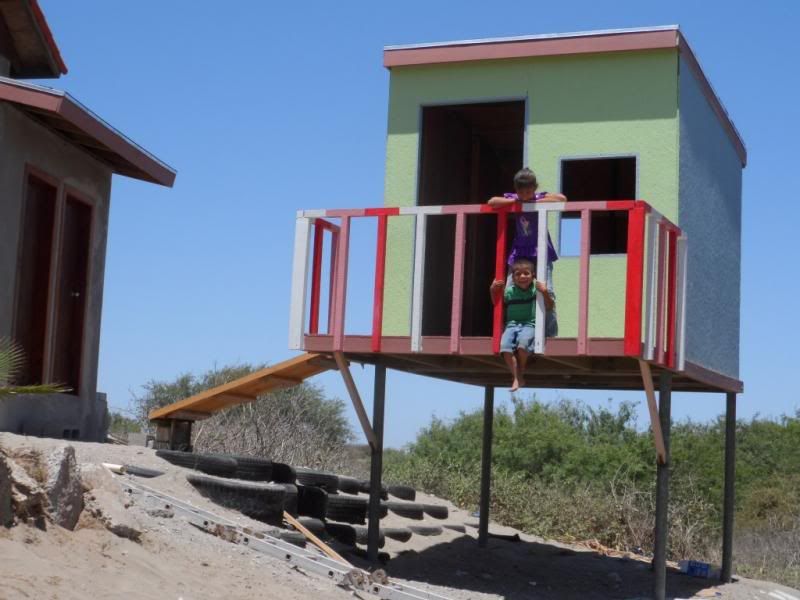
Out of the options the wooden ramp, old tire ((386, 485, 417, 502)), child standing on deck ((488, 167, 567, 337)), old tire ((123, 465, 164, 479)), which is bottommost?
old tire ((386, 485, 417, 502))

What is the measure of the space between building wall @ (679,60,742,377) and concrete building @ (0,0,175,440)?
6299 millimetres

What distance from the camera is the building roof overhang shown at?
12484 mm

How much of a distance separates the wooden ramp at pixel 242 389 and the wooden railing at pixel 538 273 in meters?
1.84

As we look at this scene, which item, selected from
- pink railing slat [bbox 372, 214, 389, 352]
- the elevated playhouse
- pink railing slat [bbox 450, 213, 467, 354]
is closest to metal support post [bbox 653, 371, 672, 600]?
the elevated playhouse

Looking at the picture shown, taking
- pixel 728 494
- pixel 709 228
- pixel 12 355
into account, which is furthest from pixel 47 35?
pixel 728 494

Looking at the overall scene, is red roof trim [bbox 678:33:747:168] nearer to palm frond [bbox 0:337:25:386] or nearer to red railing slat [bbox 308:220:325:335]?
red railing slat [bbox 308:220:325:335]

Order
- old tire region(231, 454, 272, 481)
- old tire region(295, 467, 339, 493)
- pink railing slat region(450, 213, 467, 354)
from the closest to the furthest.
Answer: pink railing slat region(450, 213, 467, 354) < old tire region(231, 454, 272, 481) < old tire region(295, 467, 339, 493)

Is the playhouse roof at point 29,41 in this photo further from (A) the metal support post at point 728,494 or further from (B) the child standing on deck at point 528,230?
(A) the metal support post at point 728,494

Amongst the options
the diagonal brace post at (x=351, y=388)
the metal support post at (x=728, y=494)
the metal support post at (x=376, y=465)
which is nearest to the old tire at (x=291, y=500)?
the metal support post at (x=376, y=465)

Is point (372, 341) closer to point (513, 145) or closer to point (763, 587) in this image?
point (513, 145)

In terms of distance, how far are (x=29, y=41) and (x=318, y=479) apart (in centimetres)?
612

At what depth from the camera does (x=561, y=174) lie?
12.7 metres

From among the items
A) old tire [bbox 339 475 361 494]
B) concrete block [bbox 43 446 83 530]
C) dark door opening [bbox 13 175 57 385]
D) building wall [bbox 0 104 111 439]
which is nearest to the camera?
concrete block [bbox 43 446 83 530]

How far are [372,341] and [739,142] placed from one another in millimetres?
6600
